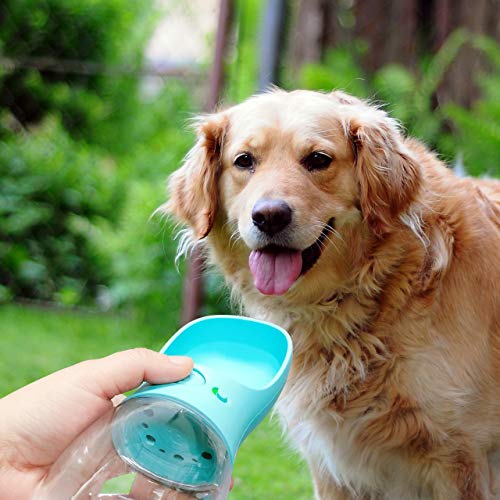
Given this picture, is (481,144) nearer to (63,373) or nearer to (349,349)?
(349,349)

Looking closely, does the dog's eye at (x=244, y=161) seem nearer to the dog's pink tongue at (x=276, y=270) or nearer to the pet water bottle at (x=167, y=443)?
the dog's pink tongue at (x=276, y=270)

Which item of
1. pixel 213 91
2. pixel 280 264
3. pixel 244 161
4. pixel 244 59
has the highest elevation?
pixel 244 161

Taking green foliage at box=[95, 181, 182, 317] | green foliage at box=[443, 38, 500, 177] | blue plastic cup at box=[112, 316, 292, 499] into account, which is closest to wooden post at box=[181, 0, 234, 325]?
green foliage at box=[95, 181, 182, 317]

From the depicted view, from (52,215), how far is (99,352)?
1641 millimetres

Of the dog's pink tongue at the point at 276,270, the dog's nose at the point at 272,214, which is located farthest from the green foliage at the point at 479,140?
the dog's nose at the point at 272,214

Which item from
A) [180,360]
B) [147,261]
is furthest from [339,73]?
[180,360]

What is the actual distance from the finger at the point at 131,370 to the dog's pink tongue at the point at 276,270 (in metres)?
0.86

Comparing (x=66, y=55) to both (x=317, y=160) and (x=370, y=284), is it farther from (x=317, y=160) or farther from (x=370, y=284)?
(x=370, y=284)

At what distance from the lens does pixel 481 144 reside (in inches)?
191

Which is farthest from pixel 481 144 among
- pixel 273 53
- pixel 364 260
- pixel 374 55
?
pixel 364 260

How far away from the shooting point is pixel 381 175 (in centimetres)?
271

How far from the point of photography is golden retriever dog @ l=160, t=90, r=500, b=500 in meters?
2.63

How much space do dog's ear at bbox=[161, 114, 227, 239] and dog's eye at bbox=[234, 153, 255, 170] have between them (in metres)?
0.15

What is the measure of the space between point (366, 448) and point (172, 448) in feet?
3.53
